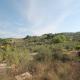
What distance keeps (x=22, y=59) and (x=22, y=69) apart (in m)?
2.01

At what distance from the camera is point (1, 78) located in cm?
1184

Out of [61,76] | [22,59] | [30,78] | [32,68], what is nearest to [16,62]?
[22,59]

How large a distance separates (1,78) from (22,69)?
3692 mm

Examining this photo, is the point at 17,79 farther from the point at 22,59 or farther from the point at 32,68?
the point at 22,59

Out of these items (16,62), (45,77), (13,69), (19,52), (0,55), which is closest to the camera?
(45,77)

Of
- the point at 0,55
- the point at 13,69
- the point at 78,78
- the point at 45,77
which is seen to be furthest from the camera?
the point at 0,55

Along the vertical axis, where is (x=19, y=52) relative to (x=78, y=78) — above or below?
above

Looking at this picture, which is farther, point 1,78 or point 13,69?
point 13,69

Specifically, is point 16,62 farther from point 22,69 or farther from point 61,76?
point 61,76

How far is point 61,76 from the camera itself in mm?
12055

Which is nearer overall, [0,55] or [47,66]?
[47,66]

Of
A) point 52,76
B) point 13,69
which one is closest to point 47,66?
point 13,69

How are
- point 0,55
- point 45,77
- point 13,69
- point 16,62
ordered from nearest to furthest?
point 45,77, point 13,69, point 16,62, point 0,55

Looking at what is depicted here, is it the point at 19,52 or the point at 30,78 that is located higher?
the point at 19,52
